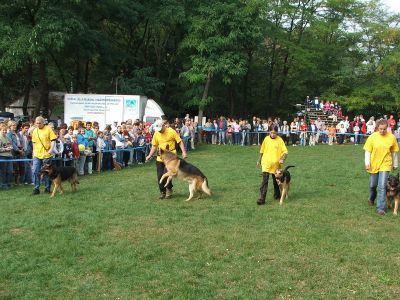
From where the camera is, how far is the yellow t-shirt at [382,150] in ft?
30.7

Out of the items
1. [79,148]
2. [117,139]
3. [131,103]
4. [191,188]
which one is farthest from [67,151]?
[131,103]

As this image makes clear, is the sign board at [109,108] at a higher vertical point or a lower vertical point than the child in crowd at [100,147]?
higher

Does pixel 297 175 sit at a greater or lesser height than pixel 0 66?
lesser

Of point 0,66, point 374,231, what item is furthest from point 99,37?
point 374,231

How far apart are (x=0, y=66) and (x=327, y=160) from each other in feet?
58.6

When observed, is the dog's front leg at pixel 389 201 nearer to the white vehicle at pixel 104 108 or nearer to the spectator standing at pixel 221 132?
the white vehicle at pixel 104 108

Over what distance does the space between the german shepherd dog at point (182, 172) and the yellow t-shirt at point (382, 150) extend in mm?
3688

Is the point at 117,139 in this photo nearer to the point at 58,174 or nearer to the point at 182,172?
the point at 58,174

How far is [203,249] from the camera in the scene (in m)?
7.07

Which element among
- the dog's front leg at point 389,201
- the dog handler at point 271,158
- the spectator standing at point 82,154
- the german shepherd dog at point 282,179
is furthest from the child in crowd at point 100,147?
the dog's front leg at point 389,201

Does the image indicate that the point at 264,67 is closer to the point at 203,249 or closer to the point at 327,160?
the point at 327,160

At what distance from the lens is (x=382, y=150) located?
30.7 feet

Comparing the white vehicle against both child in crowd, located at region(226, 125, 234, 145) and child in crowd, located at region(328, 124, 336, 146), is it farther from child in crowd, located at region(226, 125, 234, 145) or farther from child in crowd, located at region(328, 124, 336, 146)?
child in crowd, located at region(328, 124, 336, 146)

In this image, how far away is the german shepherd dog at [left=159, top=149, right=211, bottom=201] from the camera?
10789 mm
